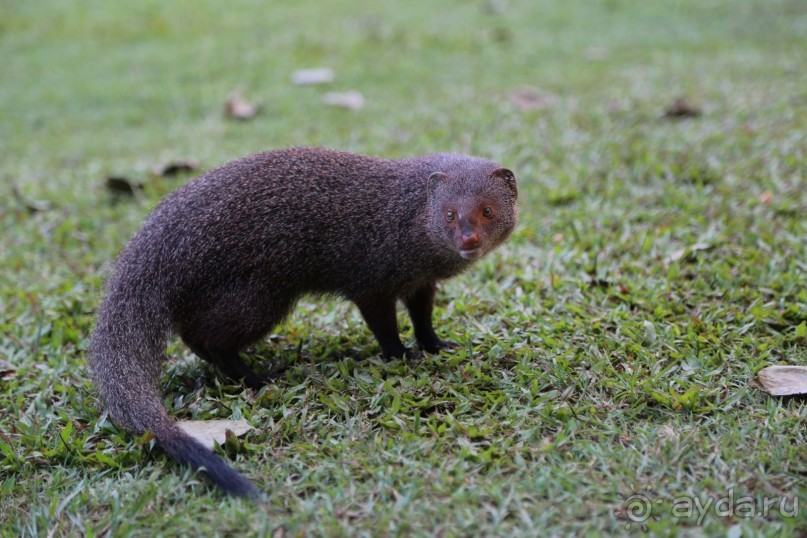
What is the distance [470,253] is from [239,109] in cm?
512

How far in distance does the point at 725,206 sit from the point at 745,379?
6.35ft

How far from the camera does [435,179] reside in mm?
3557

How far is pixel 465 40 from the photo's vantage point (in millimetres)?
9969

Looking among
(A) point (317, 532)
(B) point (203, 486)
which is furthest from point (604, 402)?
(B) point (203, 486)

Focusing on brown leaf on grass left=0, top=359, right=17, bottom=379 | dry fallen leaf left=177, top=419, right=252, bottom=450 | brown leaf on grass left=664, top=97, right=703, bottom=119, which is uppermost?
brown leaf on grass left=664, top=97, right=703, bottom=119

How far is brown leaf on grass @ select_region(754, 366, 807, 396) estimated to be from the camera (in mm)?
2981

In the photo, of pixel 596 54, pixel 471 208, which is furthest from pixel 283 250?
pixel 596 54

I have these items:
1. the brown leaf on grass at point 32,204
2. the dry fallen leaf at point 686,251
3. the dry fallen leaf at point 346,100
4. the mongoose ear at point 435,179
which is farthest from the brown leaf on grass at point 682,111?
the brown leaf on grass at point 32,204

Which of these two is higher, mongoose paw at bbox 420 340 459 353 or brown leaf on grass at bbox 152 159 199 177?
brown leaf on grass at bbox 152 159 199 177

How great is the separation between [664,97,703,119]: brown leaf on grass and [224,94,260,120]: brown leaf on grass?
160 inches

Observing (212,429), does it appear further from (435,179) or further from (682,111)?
(682,111)

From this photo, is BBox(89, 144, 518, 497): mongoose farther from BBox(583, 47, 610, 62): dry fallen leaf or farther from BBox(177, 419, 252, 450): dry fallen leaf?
BBox(583, 47, 610, 62): dry fallen leaf
